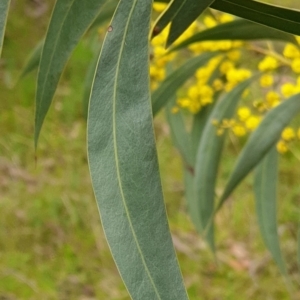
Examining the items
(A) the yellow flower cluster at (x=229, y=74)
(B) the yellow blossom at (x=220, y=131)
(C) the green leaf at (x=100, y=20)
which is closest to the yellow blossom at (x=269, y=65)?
(A) the yellow flower cluster at (x=229, y=74)

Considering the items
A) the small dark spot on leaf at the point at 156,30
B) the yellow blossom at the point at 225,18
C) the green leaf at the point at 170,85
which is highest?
the small dark spot on leaf at the point at 156,30

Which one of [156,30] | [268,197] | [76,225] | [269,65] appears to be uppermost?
[156,30]

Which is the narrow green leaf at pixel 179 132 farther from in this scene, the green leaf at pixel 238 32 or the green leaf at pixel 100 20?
the green leaf at pixel 238 32

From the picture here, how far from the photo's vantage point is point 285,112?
65cm

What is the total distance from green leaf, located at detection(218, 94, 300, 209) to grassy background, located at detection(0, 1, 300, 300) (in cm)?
81

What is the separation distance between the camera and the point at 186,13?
0.44m

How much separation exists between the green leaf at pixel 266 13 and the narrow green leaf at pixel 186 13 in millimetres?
30

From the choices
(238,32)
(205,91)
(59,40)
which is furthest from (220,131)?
(59,40)

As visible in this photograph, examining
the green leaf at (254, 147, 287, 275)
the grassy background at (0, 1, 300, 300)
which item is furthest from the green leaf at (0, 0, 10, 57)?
the grassy background at (0, 1, 300, 300)

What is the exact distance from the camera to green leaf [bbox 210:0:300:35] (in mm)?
445

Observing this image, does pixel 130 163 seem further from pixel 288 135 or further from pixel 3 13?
pixel 288 135

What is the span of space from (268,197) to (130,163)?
49 centimetres

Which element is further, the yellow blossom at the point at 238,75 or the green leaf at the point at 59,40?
the yellow blossom at the point at 238,75

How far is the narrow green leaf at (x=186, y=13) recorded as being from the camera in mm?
436
